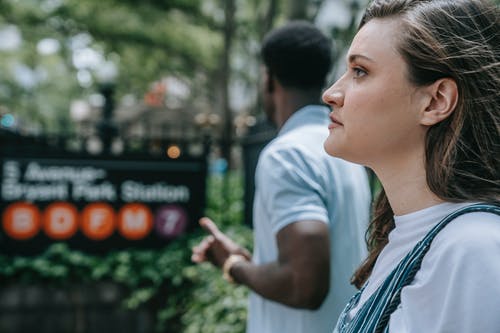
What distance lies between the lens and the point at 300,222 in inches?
81.8

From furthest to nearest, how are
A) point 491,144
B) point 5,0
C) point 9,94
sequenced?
point 9,94
point 5,0
point 491,144

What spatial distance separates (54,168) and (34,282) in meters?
1.00

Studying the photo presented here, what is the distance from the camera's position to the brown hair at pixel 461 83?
1136 millimetres

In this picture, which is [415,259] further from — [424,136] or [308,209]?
[308,209]

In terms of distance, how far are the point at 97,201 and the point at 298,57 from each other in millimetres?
3493

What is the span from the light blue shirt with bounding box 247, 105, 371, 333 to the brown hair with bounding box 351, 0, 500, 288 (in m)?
0.98

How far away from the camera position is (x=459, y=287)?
0.96 meters

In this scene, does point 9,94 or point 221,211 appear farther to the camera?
point 9,94

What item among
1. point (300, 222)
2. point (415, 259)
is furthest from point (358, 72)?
point (300, 222)

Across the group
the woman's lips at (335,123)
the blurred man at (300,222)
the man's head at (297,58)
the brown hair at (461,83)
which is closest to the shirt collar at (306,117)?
the blurred man at (300,222)

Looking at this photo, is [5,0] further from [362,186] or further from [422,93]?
[422,93]

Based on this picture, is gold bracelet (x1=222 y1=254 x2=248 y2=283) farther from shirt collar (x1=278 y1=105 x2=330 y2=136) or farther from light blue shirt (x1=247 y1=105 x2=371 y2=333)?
shirt collar (x1=278 y1=105 x2=330 y2=136)

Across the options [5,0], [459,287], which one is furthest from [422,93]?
[5,0]

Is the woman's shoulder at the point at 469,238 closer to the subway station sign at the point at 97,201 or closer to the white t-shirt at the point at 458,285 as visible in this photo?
the white t-shirt at the point at 458,285
